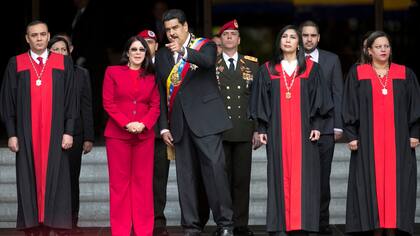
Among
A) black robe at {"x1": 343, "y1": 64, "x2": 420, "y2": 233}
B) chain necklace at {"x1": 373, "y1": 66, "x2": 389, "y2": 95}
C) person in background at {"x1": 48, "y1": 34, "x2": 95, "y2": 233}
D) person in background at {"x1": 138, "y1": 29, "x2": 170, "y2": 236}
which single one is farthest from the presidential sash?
chain necklace at {"x1": 373, "y1": 66, "x2": 389, "y2": 95}

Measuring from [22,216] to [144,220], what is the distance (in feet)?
3.33

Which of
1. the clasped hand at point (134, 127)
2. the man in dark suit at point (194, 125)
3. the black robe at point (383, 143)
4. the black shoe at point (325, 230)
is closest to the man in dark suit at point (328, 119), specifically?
the black shoe at point (325, 230)

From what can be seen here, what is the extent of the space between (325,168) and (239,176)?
0.77 meters

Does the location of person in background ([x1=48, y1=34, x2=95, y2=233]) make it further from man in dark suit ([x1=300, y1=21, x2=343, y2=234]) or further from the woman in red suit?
man in dark suit ([x1=300, y1=21, x2=343, y2=234])

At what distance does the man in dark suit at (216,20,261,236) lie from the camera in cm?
980

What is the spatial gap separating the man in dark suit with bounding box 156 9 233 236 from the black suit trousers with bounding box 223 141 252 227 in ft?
1.88

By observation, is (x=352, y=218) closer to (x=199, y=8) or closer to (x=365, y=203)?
(x=365, y=203)

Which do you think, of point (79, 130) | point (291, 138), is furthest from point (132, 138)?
point (291, 138)

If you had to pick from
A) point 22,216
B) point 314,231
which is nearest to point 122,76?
point 22,216

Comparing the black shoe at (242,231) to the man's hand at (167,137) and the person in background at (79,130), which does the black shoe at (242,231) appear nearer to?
the man's hand at (167,137)

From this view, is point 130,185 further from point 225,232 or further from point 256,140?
point 256,140

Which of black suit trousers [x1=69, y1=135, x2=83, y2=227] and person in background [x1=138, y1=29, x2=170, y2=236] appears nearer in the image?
person in background [x1=138, y1=29, x2=170, y2=236]

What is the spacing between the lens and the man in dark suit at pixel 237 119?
386 inches

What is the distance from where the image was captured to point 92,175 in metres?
11.6
